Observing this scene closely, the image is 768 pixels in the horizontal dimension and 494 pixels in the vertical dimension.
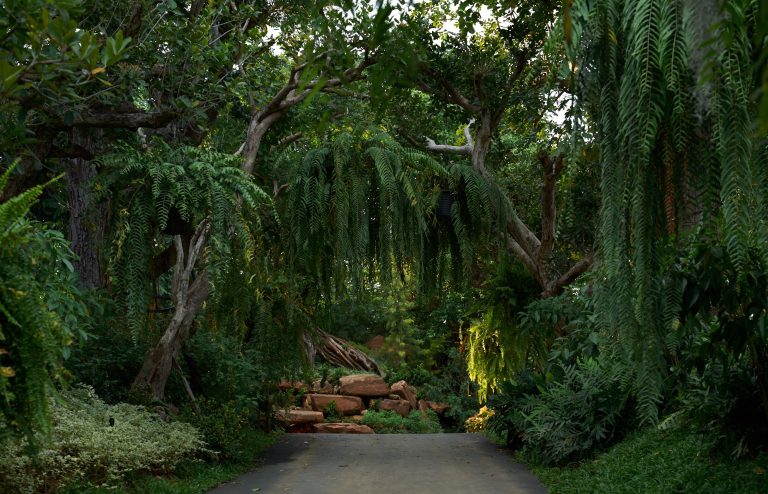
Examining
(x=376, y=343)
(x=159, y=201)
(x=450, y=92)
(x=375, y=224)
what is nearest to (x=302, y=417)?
(x=376, y=343)

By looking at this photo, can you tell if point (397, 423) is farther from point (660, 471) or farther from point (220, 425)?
point (660, 471)

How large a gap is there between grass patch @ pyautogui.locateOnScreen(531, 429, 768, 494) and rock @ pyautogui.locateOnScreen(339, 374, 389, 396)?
10.5 meters

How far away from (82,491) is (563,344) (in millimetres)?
6123

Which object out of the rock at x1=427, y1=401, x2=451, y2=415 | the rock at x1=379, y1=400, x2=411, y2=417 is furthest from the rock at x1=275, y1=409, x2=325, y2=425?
the rock at x1=427, y1=401, x2=451, y2=415

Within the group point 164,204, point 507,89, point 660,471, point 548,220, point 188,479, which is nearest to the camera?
point 164,204

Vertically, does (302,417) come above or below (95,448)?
below

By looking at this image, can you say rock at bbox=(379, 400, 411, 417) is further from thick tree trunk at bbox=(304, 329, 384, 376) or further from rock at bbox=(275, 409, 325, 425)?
rock at bbox=(275, 409, 325, 425)

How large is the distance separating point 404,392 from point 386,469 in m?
10.8

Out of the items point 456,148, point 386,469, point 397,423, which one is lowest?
point 397,423

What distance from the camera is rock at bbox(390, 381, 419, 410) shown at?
1998 centimetres

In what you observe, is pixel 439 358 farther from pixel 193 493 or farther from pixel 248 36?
pixel 193 493

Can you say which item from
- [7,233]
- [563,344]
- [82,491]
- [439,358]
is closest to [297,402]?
[439,358]

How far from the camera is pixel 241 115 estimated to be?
12.2 metres

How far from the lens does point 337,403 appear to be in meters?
18.6
